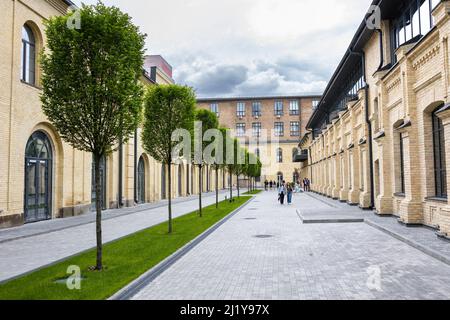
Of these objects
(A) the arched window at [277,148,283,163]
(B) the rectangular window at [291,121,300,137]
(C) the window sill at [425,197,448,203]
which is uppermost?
(B) the rectangular window at [291,121,300,137]

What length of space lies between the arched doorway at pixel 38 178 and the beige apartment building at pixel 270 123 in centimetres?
6463

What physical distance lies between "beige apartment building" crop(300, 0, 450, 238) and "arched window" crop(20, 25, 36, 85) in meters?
15.5

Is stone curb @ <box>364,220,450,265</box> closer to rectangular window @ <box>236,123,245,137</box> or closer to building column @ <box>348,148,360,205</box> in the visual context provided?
building column @ <box>348,148,360,205</box>

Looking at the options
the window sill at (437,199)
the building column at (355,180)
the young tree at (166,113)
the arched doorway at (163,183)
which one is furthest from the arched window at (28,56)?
the arched doorway at (163,183)

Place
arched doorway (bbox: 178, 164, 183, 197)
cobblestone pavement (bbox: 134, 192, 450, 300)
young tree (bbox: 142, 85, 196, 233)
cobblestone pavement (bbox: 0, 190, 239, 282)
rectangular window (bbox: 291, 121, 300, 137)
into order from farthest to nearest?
rectangular window (bbox: 291, 121, 300, 137) < arched doorway (bbox: 178, 164, 183, 197) < young tree (bbox: 142, 85, 196, 233) < cobblestone pavement (bbox: 0, 190, 239, 282) < cobblestone pavement (bbox: 134, 192, 450, 300)

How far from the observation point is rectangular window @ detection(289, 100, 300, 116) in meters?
83.9

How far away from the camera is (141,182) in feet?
103

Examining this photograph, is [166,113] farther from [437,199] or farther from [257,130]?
[257,130]

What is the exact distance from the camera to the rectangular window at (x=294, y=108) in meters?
83.9

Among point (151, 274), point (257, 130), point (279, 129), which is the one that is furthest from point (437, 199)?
point (257, 130)

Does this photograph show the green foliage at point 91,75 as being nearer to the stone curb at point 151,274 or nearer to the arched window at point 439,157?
the stone curb at point 151,274

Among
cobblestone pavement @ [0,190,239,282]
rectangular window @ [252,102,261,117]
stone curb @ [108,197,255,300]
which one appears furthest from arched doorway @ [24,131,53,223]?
rectangular window @ [252,102,261,117]
